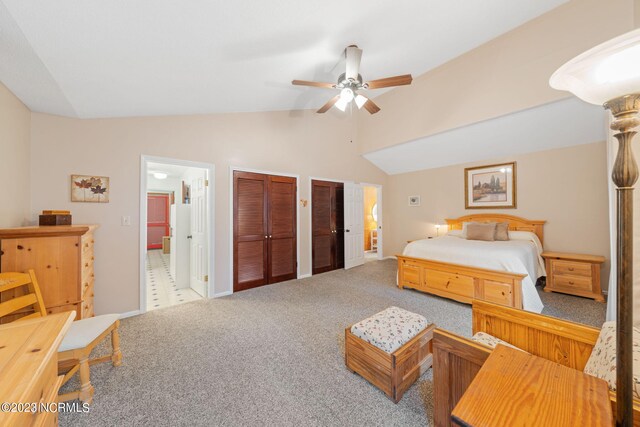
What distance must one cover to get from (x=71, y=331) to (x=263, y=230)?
255 centimetres

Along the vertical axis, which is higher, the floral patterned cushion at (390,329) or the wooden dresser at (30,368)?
the wooden dresser at (30,368)

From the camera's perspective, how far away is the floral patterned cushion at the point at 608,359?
84 cm

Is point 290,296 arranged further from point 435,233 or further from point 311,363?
point 435,233

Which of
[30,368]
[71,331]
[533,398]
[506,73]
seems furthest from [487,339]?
[506,73]

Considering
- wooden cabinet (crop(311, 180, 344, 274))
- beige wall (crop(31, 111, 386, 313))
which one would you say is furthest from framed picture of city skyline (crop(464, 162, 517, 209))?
beige wall (crop(31, 111, 386, 313))

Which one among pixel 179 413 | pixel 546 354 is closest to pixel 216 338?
pixel 179 413

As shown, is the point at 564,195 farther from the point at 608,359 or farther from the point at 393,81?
the point at 608,359

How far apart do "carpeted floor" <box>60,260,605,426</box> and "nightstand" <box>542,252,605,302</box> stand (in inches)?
6.3

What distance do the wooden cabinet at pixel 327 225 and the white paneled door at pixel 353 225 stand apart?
89 millimetres

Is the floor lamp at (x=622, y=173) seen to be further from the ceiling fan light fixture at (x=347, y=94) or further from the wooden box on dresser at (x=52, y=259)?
the wooden box on dresser at (x=52, y=259)

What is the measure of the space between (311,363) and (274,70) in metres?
2.92

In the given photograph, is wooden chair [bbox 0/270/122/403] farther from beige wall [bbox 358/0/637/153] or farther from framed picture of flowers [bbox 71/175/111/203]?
beige wall [bbox 358/0/637/153]

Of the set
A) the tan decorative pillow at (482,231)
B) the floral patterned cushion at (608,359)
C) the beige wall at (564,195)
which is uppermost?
the beige wall at (564,195)

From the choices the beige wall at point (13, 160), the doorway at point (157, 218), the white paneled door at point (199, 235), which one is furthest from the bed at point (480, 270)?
the doorway at point (157, 218)
